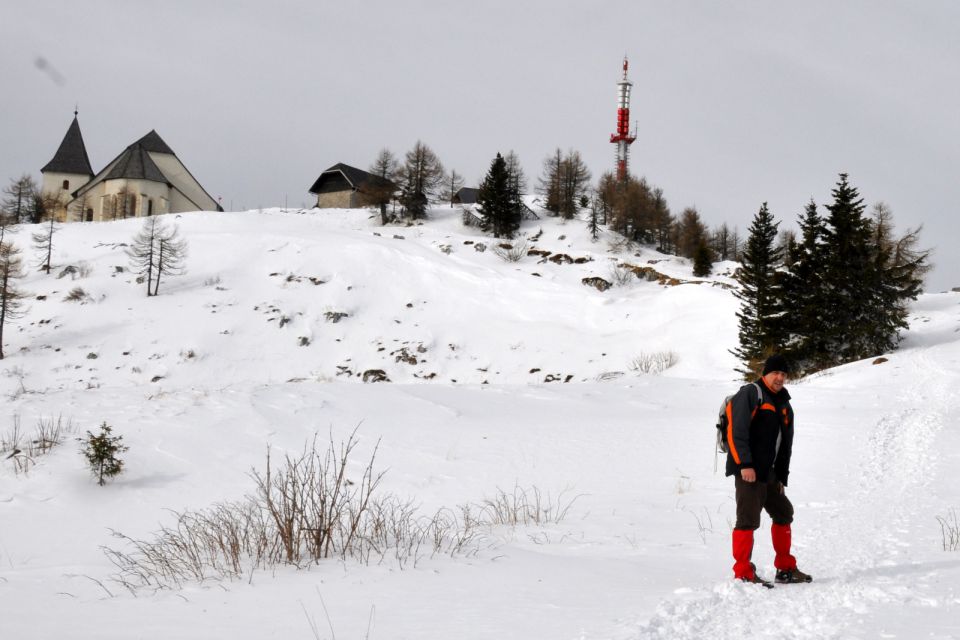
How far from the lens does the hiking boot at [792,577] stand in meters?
4.13

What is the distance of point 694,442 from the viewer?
36.0ft

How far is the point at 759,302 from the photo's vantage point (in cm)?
2547

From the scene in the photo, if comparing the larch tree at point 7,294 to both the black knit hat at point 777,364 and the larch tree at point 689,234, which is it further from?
the larch tree at point 689,234

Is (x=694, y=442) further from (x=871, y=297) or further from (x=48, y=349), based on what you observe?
(x=48, y=349)

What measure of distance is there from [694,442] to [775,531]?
6.80m

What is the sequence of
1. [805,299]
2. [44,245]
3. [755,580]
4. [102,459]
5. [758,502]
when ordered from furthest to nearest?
[44,245], [805,299], [102,459], [758,502], [755,580]

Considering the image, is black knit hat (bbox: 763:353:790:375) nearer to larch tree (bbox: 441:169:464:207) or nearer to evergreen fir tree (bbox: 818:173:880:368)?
evergreen fir tree (bbox: 818:173:880:368)

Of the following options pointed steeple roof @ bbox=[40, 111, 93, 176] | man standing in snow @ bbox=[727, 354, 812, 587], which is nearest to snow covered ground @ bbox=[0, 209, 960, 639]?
man standing in snow @ bbox=[727, 354, 812, 587]

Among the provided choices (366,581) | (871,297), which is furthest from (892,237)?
(366,581)

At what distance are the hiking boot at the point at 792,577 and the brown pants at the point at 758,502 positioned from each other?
34cm

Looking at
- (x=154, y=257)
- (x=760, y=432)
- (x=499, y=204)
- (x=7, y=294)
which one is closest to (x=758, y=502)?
(x=760, y=432)

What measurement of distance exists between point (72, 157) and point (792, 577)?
7814 centimetres

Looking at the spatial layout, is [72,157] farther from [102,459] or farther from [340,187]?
A: [102,459]

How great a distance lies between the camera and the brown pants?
172 inches
